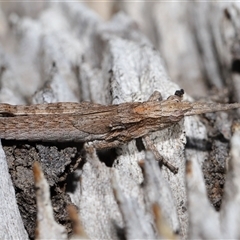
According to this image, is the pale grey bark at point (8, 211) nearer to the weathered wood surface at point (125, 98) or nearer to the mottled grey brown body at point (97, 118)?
the weathered wood surface at point (125, 98)

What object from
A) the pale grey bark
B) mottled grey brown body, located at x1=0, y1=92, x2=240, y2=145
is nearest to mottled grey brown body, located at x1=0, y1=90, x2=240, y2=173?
mottled grey brown body, located at x1=0, y1=92, x2=240, y2=145

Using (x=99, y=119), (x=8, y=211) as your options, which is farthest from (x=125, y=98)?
(x=8, y=211)

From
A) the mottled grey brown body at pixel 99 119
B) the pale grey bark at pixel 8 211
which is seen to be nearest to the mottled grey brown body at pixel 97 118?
the mottled grey brown body at pixel 99 119

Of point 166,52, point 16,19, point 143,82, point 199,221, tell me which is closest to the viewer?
point 199,221

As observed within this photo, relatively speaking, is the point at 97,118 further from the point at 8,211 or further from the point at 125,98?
the point at 8,211

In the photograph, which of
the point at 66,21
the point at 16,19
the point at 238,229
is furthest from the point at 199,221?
the point at 16,19

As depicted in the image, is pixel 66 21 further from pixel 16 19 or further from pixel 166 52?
pixel 166 52

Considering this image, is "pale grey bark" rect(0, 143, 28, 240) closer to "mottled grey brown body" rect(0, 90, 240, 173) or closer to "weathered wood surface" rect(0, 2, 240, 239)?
"weathered wood surface" rect(0, 2, 240, 239)

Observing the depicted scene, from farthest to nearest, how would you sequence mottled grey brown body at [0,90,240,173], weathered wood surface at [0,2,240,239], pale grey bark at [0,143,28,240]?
mottled grey brown body at [0,90,240,173]
pale grey bark at [0,143,28,240]
weathered wood surface at [0,2,240,239]
